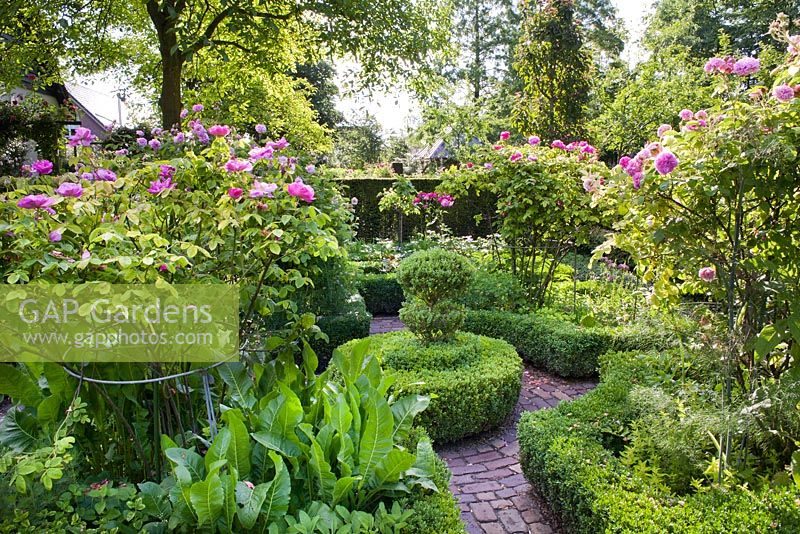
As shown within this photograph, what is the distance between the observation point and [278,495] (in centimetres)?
194

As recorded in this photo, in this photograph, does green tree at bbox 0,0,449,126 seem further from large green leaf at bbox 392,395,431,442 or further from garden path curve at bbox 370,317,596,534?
large green leaf at bbox 392,395,431,442

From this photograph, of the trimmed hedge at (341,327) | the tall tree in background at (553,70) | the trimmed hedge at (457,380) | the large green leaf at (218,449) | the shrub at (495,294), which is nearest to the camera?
the large green leaf at (218,449)

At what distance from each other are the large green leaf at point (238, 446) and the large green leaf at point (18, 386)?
93 cm

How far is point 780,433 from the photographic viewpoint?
96.7 inches

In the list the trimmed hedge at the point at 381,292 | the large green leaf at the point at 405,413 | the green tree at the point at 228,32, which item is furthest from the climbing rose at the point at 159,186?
the green tree at the point at 228,32

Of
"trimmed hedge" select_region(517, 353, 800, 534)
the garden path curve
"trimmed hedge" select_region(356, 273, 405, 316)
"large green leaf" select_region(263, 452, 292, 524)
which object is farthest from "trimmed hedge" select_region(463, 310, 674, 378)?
"large green leaf" select_region(263, 452, 292, 524)

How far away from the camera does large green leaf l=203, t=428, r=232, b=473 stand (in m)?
2.00

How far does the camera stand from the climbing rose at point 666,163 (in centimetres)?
223

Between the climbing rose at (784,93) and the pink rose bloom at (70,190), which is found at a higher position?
the climbing rose at (784,93)

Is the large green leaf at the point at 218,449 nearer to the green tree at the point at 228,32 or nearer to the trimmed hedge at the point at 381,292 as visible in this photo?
the trimmed hedge at the point at 381,292

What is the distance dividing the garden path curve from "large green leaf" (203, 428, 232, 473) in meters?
1.49

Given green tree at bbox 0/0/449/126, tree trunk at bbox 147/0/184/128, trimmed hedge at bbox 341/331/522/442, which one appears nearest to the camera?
trimmed hedge at bbox 341/331/522/442

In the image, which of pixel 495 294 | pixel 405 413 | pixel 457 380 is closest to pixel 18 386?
pixel 405 413

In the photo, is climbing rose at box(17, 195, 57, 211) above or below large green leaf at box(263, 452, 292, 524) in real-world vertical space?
above
